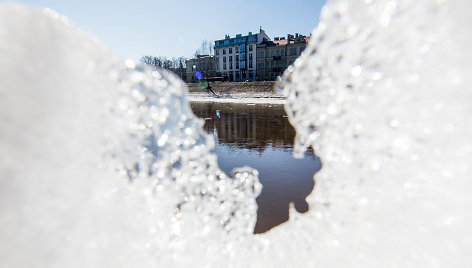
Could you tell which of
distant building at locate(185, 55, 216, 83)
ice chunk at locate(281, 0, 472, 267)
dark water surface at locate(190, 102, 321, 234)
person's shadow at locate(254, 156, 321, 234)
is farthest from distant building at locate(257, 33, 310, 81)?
ice chunk at locate(281, 0, 472, 267)

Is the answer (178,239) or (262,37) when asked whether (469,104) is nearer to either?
(178,239)

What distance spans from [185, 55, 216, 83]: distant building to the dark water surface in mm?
50548

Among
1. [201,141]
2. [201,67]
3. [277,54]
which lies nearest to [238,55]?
[277,54]

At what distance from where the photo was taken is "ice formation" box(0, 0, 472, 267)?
4.51 feet

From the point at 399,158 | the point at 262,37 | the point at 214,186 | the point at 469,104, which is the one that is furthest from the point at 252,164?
the point at 262,37

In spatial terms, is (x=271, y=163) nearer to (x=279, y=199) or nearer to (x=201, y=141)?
(x=279, y=199)

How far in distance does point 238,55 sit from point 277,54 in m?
10.2

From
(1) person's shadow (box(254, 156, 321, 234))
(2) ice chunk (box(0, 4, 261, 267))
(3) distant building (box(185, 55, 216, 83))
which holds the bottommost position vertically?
(1) person's shadow (box(254, 156, 321, 234))

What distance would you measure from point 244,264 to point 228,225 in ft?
1.27

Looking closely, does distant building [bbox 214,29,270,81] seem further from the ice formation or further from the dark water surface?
the ice formation

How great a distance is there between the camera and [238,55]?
52812 mm

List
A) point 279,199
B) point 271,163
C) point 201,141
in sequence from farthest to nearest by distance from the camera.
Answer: point 271,163, point 279,199, point 201,141

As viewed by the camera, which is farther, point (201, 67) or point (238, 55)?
point (201, 67)

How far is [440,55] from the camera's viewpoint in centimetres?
150
